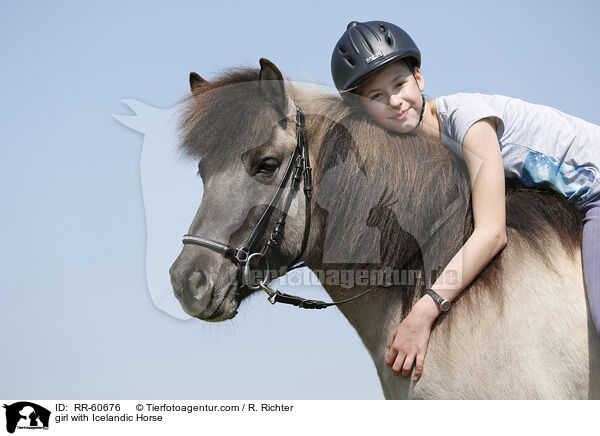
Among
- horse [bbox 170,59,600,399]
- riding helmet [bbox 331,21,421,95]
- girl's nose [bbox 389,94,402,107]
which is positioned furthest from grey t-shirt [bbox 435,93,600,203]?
riding helmet [bbox 331,21,421,95]

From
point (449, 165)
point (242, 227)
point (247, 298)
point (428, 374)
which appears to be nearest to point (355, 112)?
point (449, 165)

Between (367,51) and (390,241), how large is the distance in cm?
112

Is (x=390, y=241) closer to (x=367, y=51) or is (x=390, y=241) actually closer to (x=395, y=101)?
(x=395, y=101)

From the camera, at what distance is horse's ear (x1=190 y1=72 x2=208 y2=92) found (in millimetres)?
3059

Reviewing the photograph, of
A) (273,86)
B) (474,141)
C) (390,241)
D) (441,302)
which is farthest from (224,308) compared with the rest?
(474,141)

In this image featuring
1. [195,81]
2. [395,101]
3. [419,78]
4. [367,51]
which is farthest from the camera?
[195,81]

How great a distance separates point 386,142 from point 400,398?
1363 mm

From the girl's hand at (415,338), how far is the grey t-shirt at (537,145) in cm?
87

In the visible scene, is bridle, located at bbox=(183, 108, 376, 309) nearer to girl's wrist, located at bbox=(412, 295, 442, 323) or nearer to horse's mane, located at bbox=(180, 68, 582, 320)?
horse's mane, located at bbox=(180, 68, 582, 320)

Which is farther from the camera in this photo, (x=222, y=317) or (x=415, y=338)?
(x=222, y=317)

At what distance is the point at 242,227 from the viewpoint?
246 cm

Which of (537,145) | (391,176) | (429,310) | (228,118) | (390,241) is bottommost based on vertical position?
(429,310)

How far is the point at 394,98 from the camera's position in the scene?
2.63 metres
